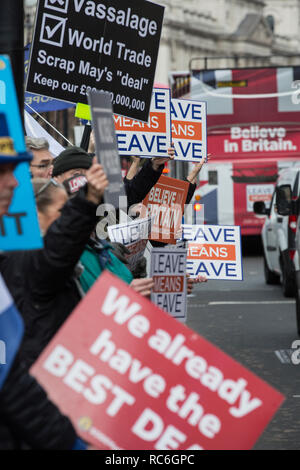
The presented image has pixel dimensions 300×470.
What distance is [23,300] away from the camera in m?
4.00

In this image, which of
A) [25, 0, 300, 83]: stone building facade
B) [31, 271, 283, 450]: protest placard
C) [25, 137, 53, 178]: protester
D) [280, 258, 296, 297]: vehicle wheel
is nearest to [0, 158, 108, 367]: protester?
[31, 271, 283, 450]: protest placard

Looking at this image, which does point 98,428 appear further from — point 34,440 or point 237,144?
point 237,144

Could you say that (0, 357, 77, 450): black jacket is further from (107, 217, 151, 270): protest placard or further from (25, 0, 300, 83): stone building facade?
(25, 0, 300, 83): stone building facade

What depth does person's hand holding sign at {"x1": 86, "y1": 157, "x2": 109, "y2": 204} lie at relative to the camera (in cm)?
394

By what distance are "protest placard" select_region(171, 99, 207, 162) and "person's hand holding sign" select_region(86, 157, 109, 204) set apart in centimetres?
491

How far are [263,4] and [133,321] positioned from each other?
125875 millimetres

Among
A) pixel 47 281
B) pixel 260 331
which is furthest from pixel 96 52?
pixel 260 331

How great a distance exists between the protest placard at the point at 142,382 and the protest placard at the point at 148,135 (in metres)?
4.35

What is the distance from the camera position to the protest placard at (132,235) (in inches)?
242

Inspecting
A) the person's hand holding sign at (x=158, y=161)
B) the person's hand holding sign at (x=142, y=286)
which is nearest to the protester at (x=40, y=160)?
the person's hand holding sign at (x=158, y=161)

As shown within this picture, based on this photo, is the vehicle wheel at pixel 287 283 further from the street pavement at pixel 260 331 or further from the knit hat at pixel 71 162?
the knit hat at pixel 71 162

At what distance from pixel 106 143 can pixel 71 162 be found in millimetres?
1614
